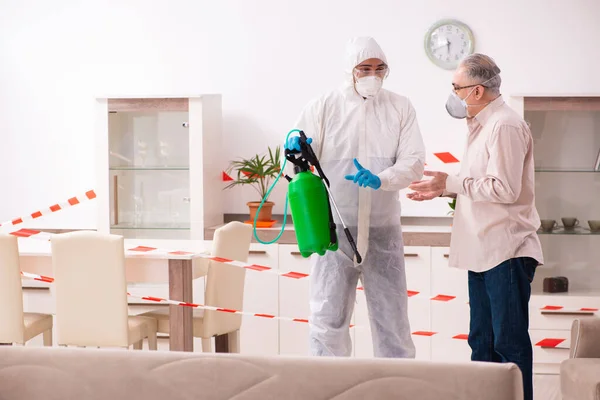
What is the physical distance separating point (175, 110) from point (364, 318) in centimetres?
157

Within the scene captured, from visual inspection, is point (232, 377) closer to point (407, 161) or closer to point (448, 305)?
point (407, 161)

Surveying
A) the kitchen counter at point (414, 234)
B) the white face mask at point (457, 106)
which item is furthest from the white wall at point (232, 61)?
the white face mask at point (457, 106)

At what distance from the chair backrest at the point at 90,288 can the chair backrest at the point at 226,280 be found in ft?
1.40

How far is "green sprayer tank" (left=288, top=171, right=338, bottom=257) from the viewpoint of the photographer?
2912 millimetres

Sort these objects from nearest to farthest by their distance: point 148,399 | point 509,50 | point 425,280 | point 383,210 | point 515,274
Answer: point 148,399
point 515,274
point 383,210
point 425,280
point 509,50

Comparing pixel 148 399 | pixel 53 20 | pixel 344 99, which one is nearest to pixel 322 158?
pixel 344 99

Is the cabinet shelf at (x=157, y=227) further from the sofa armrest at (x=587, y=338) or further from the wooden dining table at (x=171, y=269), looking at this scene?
Result: the sofa armrest at (x=587, y=338)

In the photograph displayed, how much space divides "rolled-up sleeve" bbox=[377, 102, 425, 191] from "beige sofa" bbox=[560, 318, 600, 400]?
2.63 ft

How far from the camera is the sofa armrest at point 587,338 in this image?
9.71ft

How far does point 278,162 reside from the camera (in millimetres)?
4855

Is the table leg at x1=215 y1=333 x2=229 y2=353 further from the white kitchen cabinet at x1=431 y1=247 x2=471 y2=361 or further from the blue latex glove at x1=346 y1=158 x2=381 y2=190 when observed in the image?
the blue latex glove at x1=346 y1=158 x2=381 y2=190

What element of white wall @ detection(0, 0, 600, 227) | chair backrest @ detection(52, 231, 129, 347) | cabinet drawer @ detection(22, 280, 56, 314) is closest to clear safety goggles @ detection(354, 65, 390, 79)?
chair backrest @ detection(52, 231, 129, 347)

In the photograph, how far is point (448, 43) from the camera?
188 inches

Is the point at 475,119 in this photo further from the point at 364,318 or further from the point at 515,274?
the point at 364,318
